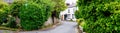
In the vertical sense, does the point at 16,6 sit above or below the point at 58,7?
above

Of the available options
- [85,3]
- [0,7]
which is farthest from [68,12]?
[85,3]

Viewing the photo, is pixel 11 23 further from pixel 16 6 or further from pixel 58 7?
pixel 58 7

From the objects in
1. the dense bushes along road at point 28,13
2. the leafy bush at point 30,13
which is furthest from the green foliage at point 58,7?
the leafy bush at point 30,13

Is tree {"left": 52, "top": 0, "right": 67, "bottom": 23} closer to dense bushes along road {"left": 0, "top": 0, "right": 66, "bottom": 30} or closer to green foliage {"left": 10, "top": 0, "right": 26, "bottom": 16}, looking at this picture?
dense bushes along road {"left": 0, "top": 0, "right": 66, "bottom": 30}

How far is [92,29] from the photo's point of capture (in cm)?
937

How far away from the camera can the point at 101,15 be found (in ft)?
29.1

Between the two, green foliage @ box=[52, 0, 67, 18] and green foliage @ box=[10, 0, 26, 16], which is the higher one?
green foliage @ box=[10, 0, 26, 16]

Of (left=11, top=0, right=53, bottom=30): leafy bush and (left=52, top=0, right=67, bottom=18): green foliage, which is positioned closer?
(left=11, top=0, right=53, bottom=30): leafy bush

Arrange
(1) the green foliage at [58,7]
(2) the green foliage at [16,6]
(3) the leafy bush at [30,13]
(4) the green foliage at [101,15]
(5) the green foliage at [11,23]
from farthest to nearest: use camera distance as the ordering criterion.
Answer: (1) the green foliage at [58,7]
(5) the green foliage at [11,23]
(2) the green foliage at [16,6]
(3) the leafy bush at [30,13]
(4) the green foliage at [101,15]

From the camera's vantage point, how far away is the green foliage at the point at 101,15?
814cm

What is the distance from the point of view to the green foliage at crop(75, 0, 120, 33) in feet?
26.7

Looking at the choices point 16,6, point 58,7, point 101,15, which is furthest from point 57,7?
point 101,15

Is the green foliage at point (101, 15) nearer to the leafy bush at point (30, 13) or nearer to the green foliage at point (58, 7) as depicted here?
the leafy bush at point (30, 13)

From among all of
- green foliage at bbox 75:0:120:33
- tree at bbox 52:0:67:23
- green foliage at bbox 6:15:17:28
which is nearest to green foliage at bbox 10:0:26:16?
green foliage at bbox 6:15:17:28
